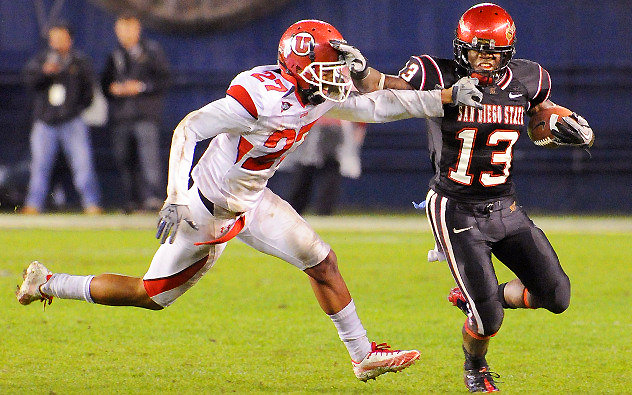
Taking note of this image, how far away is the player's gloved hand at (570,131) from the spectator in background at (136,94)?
7.11 metres

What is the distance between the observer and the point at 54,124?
37.1 feet

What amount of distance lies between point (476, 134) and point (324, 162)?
22.9 feet

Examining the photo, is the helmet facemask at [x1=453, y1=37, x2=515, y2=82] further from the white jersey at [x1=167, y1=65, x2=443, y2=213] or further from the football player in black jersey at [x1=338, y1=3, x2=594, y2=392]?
the white jersey at [x1=167, y1=65, x2=443, y2=213]

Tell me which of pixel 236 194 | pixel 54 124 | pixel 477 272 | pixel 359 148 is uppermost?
pixel 236 194

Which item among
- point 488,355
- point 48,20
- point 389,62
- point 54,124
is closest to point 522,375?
point 488,355

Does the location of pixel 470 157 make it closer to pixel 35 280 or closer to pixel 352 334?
pixel 352 334

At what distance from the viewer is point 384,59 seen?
12.9m

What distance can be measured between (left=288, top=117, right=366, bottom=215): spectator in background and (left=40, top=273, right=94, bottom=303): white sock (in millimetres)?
6794

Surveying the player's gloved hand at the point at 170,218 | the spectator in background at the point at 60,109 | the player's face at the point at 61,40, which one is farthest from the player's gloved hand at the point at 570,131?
the player's face at the point at 61,40

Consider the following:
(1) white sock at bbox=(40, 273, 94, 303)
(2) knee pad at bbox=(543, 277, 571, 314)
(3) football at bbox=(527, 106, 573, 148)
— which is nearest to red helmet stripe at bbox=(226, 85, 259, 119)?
(1) white sock at bbox=(40, 273, 94, 303)

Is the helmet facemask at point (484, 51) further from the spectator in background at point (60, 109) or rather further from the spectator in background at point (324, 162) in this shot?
the spectator in background at point (60, 109)

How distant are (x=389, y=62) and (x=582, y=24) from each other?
2271 mm

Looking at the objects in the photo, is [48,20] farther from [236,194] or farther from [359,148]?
[236,194]

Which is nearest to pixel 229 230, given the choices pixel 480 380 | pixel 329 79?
pixel 329 79
